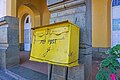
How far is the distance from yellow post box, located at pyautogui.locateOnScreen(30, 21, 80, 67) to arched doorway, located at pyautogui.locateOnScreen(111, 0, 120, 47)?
580 centimetres

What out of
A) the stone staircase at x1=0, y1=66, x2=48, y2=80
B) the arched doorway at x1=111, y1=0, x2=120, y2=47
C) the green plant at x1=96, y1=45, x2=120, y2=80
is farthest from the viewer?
the arched doorway at x1=111, y1=0, x2=120, y2=47

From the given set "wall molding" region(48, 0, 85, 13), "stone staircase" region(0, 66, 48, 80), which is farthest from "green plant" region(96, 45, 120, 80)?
"stone staircase" region(0, 66, 48, 80)

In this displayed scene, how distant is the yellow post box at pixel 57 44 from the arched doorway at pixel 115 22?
19.0 feet

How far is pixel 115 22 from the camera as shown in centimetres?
795

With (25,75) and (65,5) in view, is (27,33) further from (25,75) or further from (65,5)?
(65,5)

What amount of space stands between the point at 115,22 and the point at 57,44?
608 centimetres

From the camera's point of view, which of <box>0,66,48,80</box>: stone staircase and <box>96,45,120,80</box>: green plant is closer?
<box>96,45,120,80</box>: green plant

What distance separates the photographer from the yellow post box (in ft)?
8.08

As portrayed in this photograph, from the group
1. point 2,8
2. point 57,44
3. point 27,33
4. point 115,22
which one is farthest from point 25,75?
point 27,33

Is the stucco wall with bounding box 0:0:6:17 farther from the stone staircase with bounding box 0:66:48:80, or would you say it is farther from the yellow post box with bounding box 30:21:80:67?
the yellow post box with bounding box 30:21:80:67

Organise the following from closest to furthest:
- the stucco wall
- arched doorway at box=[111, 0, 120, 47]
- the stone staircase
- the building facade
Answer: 1. the building facade
2. the stone staircase
3. the stucco wall
4. arched doorway at box=[111, 0, 120, 47]

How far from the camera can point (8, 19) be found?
5.90m

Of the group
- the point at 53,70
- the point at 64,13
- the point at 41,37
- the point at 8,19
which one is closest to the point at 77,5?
the point at 64,13

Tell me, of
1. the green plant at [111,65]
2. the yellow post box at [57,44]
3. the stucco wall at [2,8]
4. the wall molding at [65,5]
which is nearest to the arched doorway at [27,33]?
the stucco wall at [2,8]
